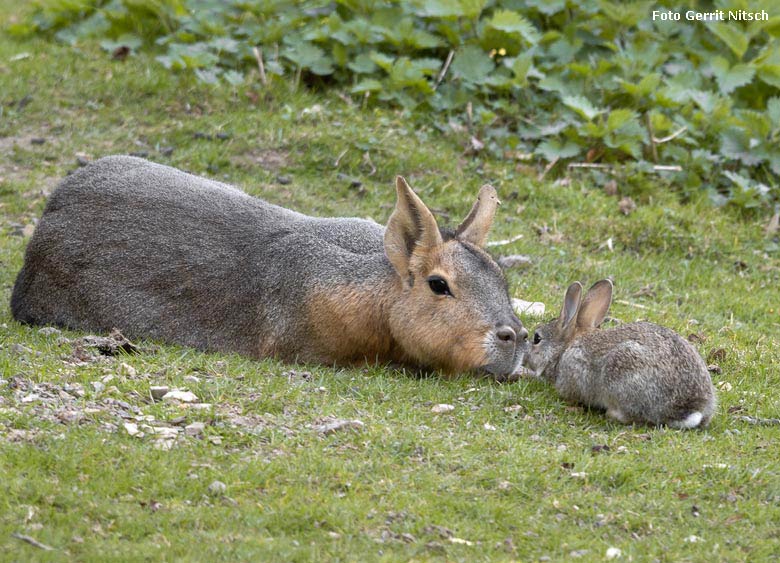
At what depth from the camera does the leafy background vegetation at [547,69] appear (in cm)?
1095

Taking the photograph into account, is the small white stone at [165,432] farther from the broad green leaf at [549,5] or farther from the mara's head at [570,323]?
the broad green leaf at [549,5]

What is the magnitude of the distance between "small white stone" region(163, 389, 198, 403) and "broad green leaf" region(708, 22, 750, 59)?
24.9 ft

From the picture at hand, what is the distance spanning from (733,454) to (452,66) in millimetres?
6519

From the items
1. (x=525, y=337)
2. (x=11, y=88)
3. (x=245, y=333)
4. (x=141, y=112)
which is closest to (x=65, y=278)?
(x=245, y=333)

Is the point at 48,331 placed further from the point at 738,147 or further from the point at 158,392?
the point at 738,147

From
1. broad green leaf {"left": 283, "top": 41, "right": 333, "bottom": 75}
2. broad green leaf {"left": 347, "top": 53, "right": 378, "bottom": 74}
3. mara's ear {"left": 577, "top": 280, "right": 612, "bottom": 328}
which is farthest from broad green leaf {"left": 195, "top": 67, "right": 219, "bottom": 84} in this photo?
mara's ear {"left": 577, "top": 280, "right": 612, "bottom": 328}

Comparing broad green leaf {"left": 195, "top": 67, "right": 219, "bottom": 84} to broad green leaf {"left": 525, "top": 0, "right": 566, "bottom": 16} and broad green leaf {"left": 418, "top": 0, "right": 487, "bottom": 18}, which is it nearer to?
broad green leaf {"left": 418, "top": 0, "right": 487, "bottom": 18}

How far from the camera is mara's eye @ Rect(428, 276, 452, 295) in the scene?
675cm

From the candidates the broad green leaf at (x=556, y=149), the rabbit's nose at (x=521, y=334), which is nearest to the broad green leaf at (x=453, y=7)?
the broad green leaf at (x=556, y=149)

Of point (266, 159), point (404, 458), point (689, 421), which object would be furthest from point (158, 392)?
point (266, 159)

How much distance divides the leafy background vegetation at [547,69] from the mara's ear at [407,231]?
4.23m

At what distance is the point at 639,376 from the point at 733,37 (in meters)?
6.70

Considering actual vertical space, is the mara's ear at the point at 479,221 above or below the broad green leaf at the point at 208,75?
above

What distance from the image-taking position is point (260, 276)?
7348 millimetres
